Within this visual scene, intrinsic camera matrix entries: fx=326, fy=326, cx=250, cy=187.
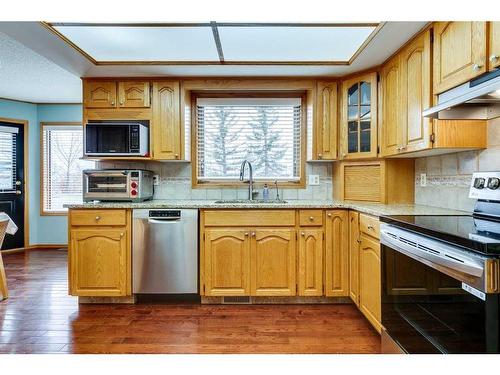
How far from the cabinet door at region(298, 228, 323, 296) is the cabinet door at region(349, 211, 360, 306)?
0.24 meters

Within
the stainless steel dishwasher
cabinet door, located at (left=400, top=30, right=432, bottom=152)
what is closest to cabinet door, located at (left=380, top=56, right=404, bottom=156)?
cabinet door, located at (left=400, top=30, right=432, bottom=152)

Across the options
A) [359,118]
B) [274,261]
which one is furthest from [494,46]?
[274,261]

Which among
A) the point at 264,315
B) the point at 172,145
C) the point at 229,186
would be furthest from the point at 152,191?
the point at 264,315

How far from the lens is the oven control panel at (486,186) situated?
1740 mm

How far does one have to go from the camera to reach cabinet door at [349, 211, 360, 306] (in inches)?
101

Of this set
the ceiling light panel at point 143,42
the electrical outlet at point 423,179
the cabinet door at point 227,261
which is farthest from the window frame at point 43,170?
the electrical outlet at point 423,179

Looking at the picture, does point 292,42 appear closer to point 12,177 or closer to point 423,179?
point 423,179

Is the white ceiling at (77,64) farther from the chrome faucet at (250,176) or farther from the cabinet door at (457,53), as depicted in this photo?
the chrome faucet at (250,176)

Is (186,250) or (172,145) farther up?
(172,145)

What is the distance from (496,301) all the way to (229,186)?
2.57 meters

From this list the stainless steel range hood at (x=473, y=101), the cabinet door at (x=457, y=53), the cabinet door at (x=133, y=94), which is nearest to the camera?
the stainless steel range hood at (x=473, y=101)

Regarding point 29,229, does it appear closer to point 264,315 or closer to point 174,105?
point 174,105

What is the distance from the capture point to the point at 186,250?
277 centimetres

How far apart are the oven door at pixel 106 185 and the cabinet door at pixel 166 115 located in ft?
1.32
